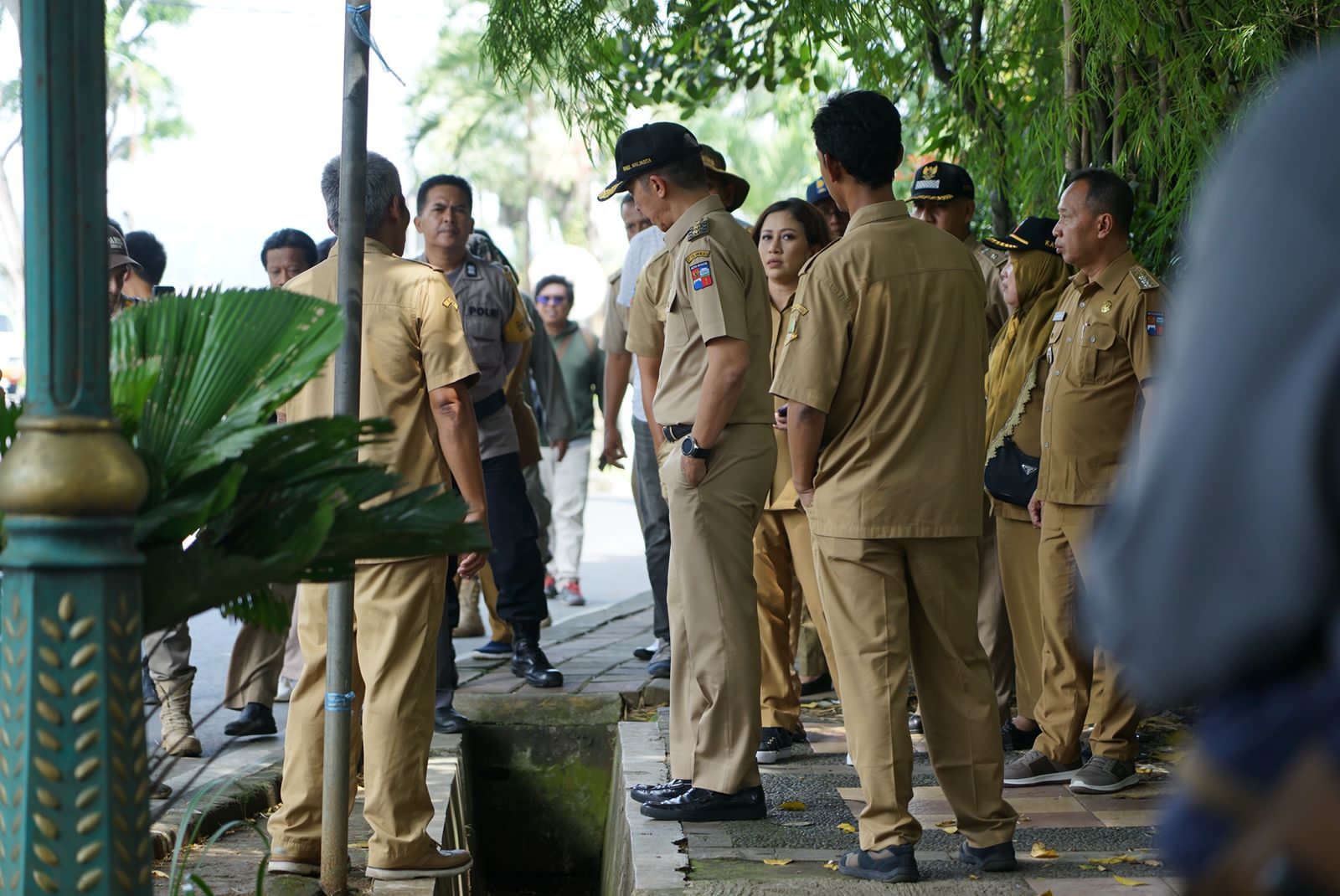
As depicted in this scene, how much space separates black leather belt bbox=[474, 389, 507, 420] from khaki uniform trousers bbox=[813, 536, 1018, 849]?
271 cm

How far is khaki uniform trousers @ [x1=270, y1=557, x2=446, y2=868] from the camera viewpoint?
409cm

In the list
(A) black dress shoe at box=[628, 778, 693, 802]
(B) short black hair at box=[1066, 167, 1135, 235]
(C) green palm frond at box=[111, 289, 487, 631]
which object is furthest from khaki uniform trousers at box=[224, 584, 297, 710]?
(C) green palm frond at box=[111, 289, 487, 631]

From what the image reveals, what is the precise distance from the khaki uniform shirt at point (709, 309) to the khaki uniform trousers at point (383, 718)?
1.04m

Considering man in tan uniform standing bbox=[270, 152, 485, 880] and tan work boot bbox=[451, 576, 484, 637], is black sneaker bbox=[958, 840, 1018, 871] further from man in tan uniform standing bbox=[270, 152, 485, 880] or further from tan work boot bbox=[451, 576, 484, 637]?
tan work boot bbox=[451, 576, 484, 637]

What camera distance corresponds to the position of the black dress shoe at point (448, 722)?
19.8ft

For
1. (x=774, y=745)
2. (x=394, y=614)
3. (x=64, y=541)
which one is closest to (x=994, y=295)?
(x=774, y=745)

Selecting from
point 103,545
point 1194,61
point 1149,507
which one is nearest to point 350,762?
point 103,545

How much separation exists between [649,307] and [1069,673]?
1875 millimetres

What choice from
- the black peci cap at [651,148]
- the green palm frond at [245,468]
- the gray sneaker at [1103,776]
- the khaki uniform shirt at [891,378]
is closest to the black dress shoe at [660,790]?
the khaki uniform shirt at [891,378]

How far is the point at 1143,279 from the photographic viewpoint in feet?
16.2

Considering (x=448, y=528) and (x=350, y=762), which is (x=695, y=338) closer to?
(x=350, y=762)

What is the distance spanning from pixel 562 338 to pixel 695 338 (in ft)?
19.4

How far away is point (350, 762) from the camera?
154 inches

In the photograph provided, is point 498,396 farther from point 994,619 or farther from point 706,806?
point 706,806
